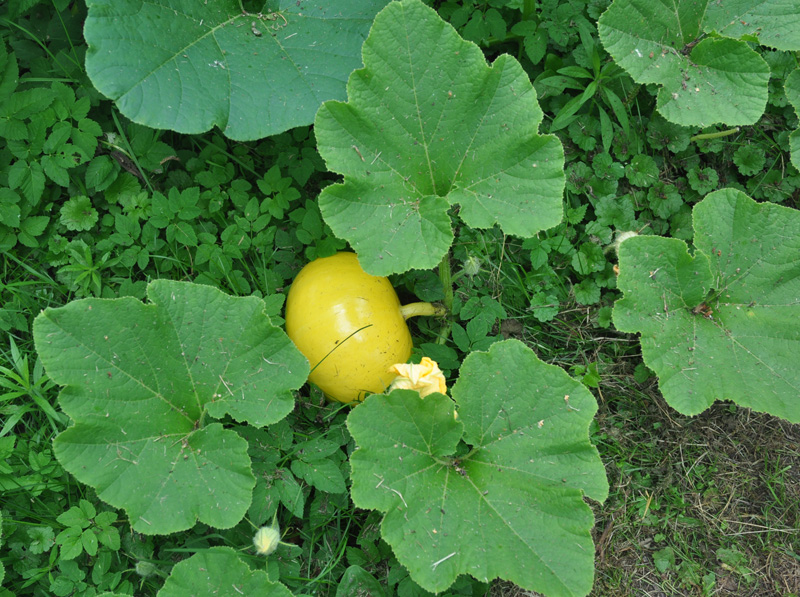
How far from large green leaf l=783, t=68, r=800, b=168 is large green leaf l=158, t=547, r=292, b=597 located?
10.7 ft

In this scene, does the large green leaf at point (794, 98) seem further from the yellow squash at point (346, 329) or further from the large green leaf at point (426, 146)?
the yellow squash at point (346, 329)

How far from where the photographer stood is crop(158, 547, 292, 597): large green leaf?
2559 millimetres

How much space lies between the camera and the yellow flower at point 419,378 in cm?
270

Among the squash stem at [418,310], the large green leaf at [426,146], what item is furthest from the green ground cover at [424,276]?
the squash stem at [418,310]

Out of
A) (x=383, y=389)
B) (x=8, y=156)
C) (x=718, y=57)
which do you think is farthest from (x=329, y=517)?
(x=718, y=57)

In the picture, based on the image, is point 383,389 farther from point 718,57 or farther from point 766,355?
point 718,57

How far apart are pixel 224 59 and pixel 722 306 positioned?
8.07 feet

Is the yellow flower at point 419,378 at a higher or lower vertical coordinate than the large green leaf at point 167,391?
lower

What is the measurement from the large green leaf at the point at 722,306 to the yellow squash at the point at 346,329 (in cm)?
105

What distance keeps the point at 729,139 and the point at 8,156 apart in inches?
146

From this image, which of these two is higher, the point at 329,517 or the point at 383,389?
the point at 383,389

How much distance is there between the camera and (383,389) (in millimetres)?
2908

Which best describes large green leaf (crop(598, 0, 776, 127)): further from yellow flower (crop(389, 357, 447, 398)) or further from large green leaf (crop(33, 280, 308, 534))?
large green leaf (crop(33, 280, 308, 534))

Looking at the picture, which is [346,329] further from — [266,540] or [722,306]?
[722,306]
